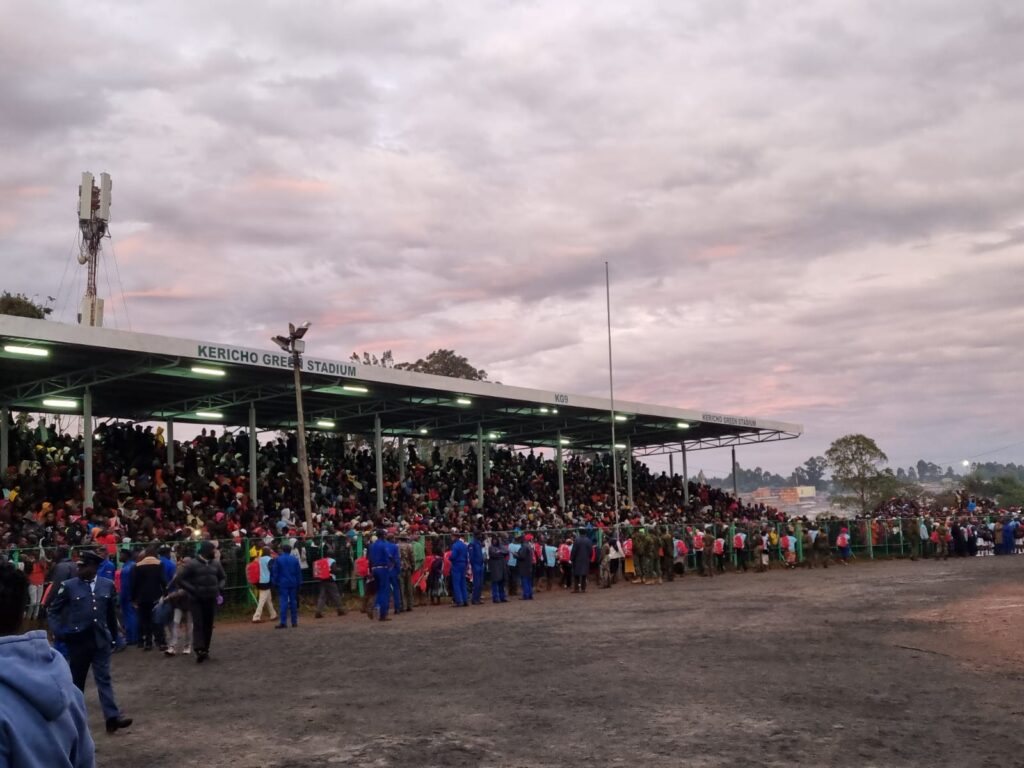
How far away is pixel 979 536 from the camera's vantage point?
131ft

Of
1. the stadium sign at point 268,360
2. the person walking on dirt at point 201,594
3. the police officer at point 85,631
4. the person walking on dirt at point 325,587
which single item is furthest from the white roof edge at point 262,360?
the police officer at point 85,631

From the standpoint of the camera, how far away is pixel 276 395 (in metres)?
29.3

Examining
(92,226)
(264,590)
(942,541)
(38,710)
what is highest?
(92,226)

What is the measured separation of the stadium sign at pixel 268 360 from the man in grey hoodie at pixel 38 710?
72.3 feet

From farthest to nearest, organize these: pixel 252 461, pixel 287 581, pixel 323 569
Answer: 1. pixel 252 461
2. pixel 323 569
3. pixel 287 581

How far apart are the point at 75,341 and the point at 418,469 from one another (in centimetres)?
1724

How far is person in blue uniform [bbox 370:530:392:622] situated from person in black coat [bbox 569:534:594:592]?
7307 mm

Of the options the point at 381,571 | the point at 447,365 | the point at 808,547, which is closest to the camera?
the point at 381,571

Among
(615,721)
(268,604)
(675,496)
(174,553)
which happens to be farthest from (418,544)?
(675,496)

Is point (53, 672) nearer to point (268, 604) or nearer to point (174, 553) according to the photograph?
point (174, 553)

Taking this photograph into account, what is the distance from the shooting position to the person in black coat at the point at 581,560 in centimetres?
2547

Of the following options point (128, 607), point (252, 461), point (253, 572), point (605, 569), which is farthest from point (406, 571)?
point (252, 461)

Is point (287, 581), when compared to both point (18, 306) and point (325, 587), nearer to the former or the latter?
point (325, 587)

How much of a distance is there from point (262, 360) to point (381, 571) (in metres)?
8.73
